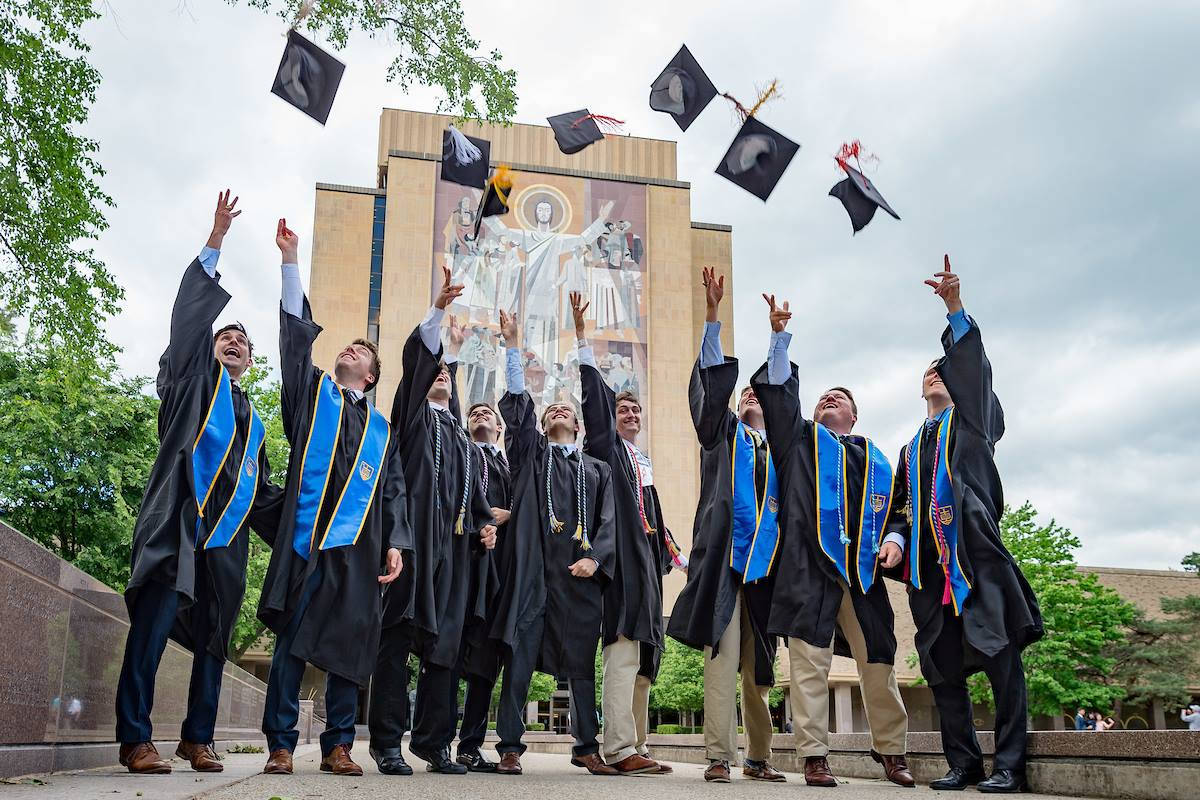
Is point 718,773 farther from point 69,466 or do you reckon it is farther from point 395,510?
point 69,466

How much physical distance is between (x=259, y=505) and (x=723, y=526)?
98.5 inches

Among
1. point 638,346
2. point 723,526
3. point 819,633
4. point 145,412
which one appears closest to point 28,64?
point 723,526

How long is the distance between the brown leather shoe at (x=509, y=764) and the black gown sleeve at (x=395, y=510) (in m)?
1.35

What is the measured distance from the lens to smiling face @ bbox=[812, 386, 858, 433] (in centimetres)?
639

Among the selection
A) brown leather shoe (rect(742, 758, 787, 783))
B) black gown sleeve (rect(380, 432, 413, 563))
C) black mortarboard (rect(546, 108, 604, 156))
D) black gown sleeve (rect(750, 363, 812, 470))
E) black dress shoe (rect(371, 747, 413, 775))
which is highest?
black mortarboard (rect(546, 108, 604, 156))

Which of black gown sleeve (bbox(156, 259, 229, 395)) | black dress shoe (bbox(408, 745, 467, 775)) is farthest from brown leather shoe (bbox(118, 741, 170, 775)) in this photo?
black gown sleeve (bbox(156, 259, 229, 395))

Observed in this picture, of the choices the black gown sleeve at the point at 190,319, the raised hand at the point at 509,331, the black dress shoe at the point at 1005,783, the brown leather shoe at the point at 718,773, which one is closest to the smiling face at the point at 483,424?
the raised hand at the point at 509,331

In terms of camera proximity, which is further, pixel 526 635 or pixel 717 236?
pixel 717 236

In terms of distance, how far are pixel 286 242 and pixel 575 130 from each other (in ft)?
12.4

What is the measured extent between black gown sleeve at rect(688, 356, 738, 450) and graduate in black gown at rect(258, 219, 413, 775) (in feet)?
5.63

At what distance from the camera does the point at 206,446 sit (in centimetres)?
507

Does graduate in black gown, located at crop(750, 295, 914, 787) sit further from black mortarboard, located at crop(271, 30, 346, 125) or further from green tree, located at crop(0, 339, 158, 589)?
green tree, located at crop(0, 339, 158, 589)

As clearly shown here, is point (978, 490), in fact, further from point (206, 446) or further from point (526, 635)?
point (206, 446)

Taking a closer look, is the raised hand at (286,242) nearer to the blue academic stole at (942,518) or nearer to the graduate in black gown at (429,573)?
the graduate in black gown at (429,573)
